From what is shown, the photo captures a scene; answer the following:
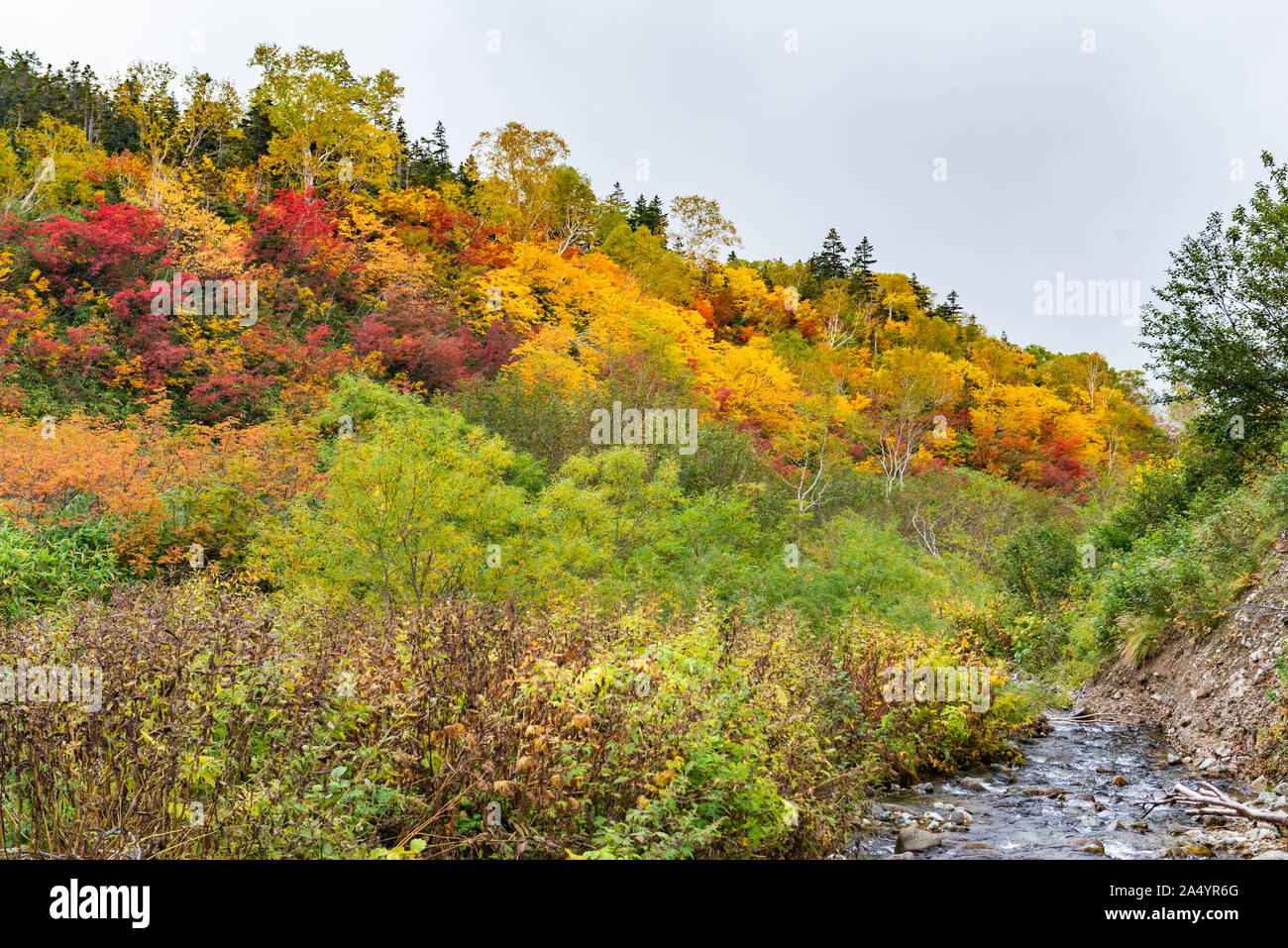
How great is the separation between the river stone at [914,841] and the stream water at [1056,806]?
0.05 m

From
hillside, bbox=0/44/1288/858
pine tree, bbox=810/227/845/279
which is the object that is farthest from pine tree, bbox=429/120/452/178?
pine tree, bbox=810/227/845/279

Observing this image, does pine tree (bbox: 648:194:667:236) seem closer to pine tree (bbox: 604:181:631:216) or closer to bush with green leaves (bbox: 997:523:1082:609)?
pine tree (bbox: 604:181:631:216)

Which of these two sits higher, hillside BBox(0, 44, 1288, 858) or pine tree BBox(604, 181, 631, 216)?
pine tree BBox(604, 181, 631, 216)

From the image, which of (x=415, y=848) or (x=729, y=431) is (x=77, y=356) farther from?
(x=415, y=848)

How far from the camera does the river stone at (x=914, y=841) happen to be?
6855 millimetres

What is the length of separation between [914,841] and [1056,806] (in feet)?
7.69

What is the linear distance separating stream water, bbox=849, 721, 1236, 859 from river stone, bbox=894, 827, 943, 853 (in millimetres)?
55

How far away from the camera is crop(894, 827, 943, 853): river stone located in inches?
270

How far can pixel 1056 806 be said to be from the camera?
331 inches

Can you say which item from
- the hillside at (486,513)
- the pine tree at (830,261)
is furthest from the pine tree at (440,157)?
the pine tree at (830,261)

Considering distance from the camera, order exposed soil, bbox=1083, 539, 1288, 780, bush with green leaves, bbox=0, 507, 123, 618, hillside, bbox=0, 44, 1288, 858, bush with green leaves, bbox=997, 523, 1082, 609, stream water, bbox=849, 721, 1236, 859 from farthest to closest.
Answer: bush with green leaves, bbox=997, 523, 1082, 609 → bush with green leaves, bbox=0, 507, 123, 618 → exposed soil, bbox=1083, 539, 1288, 780 → stream water, bbox=849, 721, 1236, 859 → hillside, bbox=0, 44, 1288, 858

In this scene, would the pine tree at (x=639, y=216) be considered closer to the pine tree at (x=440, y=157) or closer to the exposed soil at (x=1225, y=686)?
the pine tree at (x=440, y=157)
